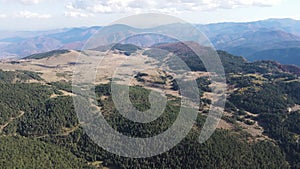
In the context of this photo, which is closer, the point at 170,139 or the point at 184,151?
the point at 184,151

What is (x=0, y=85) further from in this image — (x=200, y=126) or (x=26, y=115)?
(x=200, y=126)

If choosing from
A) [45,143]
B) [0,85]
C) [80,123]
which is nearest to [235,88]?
[80,123]

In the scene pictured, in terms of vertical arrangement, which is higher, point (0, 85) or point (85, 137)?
point (0, 85)

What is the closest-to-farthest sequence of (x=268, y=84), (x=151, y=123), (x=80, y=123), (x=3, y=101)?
(x=151, y=123) → (x=80, y=123) → (x=3, y=101) → (x=268, y=84)

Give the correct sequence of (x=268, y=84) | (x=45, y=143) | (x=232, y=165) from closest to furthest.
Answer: (x=232, y=165)
(x=45, y=143)
(x=268, y=84)

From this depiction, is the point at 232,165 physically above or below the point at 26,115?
below

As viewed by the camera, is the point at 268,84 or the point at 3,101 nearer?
the point at 3,101

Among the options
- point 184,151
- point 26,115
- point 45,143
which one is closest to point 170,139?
point 184,151

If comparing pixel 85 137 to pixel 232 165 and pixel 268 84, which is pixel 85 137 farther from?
pixel 268 84

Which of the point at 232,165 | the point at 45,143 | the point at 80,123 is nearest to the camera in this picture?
the point at 232,165
